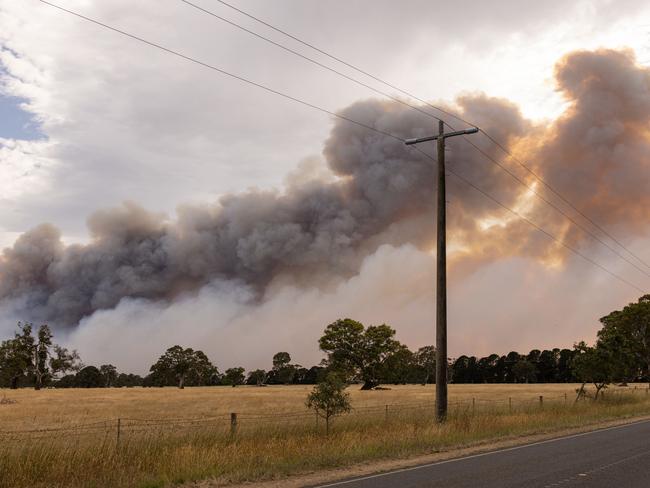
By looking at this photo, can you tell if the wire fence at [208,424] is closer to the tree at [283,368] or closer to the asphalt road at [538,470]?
the asphalt road at [538,470]

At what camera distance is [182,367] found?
121750 mm

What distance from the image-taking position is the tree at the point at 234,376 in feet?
501

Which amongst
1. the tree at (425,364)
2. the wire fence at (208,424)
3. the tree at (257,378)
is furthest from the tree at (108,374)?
the wire fence at (208,424)

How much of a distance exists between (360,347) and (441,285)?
63578 millimetres

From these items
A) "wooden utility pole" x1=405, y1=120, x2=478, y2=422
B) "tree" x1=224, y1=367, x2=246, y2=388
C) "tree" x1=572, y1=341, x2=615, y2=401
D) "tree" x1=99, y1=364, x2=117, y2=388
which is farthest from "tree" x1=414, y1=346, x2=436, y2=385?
"wooden utility pole" x1=405, y1=120, x2=478, y2=422

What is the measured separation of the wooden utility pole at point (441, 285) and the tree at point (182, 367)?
341 feet

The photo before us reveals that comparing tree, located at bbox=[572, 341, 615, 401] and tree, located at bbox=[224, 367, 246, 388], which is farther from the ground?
tree, located at bbox=[572, 341, 615, 401]

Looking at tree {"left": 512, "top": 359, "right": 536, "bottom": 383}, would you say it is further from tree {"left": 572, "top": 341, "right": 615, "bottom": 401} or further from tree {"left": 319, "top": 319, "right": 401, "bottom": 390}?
tree {"left": 572, "top": 341, "right": 615, "bottom": 401}

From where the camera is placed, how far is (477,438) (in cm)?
1823

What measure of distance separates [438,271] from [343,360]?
6246cm

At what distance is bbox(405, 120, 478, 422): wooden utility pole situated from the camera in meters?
21.1

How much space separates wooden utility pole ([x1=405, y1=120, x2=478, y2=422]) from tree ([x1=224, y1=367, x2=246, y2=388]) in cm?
13688

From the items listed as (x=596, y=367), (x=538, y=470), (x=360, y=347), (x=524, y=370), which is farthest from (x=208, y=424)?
(x=524, y=370)

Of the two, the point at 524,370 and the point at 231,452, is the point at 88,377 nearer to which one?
the point at 524,370
